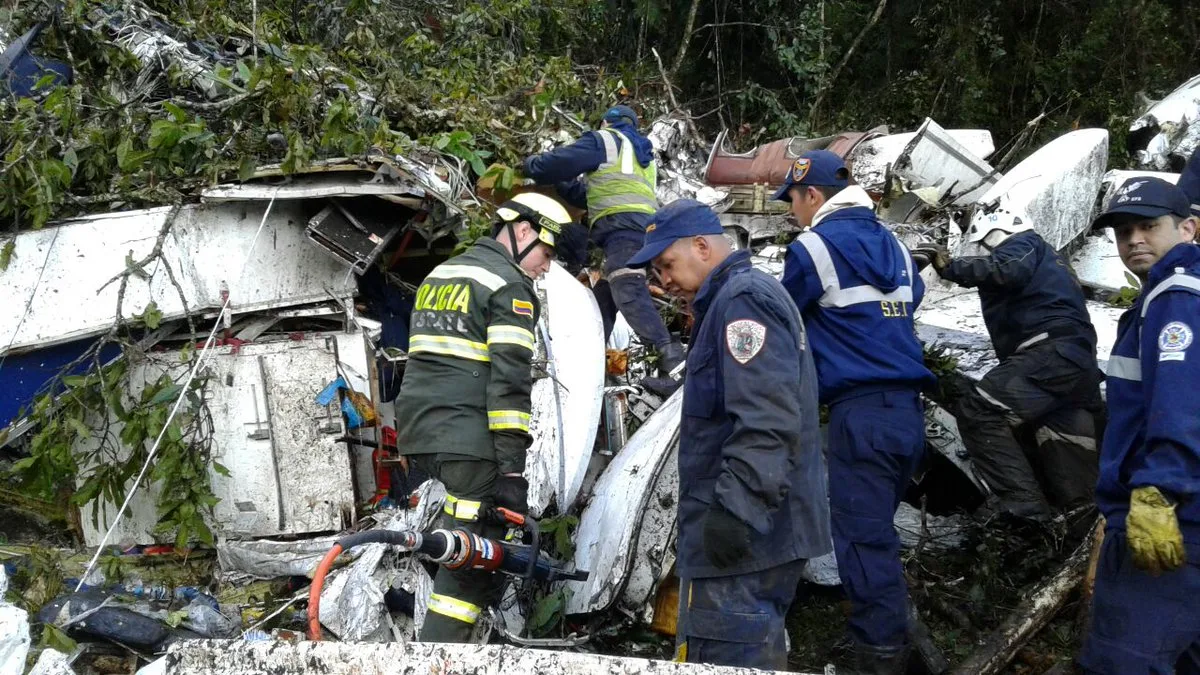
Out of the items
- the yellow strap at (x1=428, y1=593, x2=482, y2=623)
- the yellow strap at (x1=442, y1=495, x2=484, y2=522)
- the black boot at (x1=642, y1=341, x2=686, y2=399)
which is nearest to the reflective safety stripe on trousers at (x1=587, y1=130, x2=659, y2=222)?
the black boot at (x1=642, y1=341, x2=686, y2=399)

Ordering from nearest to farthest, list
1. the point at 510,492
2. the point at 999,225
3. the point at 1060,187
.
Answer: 1. the point at 510,492
2. the point at 999,225
3. the point at 1060,187

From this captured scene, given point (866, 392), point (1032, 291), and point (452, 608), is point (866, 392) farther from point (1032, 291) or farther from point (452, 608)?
point (452, 608)

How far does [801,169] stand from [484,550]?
190cm

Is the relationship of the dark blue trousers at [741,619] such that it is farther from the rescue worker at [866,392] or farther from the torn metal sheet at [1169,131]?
the torn metal sheet at [1169,131]

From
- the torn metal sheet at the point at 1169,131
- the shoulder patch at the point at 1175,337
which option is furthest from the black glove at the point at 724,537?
the torn metal sheet at the point at 1169,131

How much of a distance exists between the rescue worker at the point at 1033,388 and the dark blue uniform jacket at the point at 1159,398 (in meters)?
1.33

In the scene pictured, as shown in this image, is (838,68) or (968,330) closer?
(968,330)

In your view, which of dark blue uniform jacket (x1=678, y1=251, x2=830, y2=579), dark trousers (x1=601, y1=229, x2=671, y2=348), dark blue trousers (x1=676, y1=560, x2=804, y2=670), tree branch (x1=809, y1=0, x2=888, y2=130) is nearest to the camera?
dark blue uniform jacket (x1=678, y1=251, x2=830, y2=579)

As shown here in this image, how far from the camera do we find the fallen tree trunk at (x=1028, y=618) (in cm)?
328

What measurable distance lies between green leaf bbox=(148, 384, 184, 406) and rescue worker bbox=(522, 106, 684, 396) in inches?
81.5

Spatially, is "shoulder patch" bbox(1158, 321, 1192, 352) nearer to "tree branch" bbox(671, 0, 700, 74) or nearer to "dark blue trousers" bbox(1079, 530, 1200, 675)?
"dark blue trousers" bbox(1079, 530, 1200, 675)

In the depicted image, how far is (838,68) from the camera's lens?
9945mm

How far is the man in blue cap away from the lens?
247cm

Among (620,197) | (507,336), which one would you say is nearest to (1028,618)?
(507,336)
